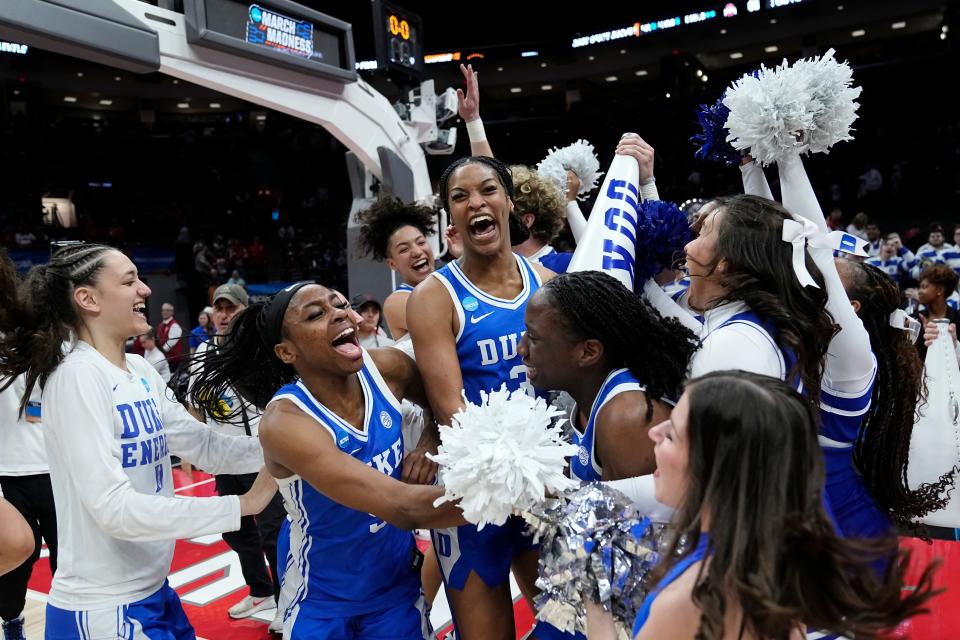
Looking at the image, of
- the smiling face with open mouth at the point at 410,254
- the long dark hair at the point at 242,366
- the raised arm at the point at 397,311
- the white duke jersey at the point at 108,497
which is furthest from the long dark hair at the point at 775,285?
the smiling face with open mouth at the point at 410,254

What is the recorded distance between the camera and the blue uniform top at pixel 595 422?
1.76m

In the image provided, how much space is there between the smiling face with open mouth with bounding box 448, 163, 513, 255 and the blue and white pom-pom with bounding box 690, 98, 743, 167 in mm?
659

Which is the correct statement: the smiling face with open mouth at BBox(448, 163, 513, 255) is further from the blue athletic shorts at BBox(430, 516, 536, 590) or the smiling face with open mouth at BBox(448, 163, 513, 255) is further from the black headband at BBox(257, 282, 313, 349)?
the blue athletic shorts at BBox(430, 516, 536, 590)

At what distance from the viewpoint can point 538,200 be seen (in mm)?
3461

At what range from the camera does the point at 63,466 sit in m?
2.21

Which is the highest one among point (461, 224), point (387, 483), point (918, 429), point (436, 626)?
point (461, 224)

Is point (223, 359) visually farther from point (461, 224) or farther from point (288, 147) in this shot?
point (288, 147)

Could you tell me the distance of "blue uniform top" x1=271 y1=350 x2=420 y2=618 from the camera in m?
2.16

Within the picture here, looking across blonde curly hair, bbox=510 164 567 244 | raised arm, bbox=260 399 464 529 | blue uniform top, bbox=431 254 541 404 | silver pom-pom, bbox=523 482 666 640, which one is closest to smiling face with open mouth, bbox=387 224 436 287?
blonde curly hair, bbox=510 164 567 244

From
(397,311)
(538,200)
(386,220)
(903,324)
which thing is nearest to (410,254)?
(386,220)

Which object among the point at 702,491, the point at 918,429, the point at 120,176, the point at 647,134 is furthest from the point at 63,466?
the point at 120,176

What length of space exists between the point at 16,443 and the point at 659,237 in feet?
10.2

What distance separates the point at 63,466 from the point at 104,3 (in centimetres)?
357

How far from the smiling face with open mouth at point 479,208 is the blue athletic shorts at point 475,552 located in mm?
880
